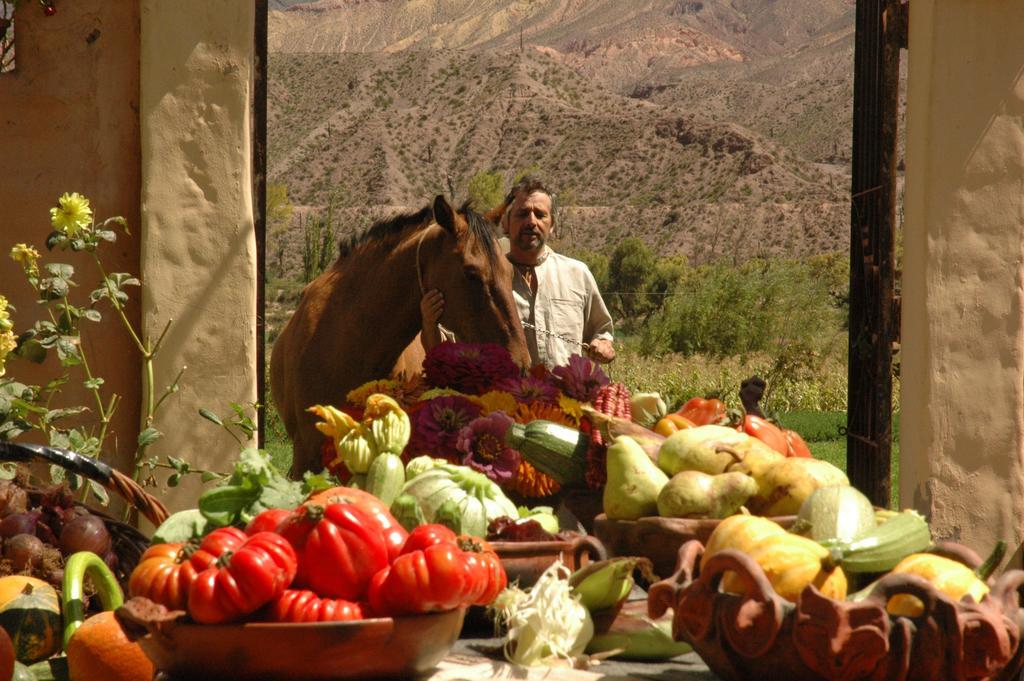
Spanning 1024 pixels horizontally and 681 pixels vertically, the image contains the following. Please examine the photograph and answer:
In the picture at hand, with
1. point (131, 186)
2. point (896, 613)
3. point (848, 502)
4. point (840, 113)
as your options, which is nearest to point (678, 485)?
point (848, 502)

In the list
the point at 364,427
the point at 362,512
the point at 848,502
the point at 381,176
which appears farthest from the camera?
the point at 381,176

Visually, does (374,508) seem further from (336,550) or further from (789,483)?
(789,483)

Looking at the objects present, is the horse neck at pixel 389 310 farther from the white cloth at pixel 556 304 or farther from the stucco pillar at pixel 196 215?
the stucco pillar at pixel 196 215

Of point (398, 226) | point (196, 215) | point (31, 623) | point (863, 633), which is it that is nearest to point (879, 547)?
point (863, 633)

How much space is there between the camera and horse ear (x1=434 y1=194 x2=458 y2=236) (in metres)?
5.62

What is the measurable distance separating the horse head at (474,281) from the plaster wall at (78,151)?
143 cm

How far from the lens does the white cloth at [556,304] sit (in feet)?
20.4

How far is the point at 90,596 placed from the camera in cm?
240

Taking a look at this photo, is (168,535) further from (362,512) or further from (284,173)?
(284,173)

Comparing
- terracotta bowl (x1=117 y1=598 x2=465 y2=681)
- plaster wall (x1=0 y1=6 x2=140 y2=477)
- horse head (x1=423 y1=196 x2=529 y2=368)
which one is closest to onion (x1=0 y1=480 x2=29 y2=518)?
terracotta bowl (x1=117 y1=598 x2=465 y2=681)

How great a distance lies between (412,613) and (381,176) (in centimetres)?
4918

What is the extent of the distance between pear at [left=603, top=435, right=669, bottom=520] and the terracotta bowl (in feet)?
2.63

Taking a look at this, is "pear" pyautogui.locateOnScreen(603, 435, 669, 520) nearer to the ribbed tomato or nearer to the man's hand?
the ribbed tomato

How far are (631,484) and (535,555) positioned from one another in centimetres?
32
